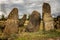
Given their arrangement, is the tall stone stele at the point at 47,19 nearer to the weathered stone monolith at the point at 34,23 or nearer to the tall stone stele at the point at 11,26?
the weathered stone monolith at the point at 34,23

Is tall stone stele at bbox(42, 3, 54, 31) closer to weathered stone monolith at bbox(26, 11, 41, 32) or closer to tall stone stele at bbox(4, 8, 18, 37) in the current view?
weathered stone monolith at bbox(26, 11, 41, 32)

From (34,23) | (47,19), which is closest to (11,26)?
(34,23)

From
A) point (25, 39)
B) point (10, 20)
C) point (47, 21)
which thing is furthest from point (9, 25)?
point (25, 39)

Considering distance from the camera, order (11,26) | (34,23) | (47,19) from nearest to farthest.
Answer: (11,26) → (47,19) → (34,23)

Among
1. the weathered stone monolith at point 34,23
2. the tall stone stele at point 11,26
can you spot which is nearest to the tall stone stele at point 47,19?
the weathered stone monolith at point 34,23

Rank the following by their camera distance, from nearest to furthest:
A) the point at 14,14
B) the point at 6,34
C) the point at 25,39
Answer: the point at 25,39 → the point at 6,34 → the point at 14,14

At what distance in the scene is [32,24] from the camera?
117 feet

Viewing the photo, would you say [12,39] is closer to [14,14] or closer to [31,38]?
[31,38]

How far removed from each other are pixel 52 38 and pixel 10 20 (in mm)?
10821

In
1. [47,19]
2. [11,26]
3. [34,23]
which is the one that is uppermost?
[47,19]

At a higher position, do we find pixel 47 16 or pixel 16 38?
pixel 47 16

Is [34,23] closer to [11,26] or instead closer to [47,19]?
[47,19]

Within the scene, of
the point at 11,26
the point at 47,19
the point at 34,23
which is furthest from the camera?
the point at 34,23

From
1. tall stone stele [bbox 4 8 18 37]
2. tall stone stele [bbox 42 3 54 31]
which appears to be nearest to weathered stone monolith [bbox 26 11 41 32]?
tall stone stele [bbox 42 3 54 31]
